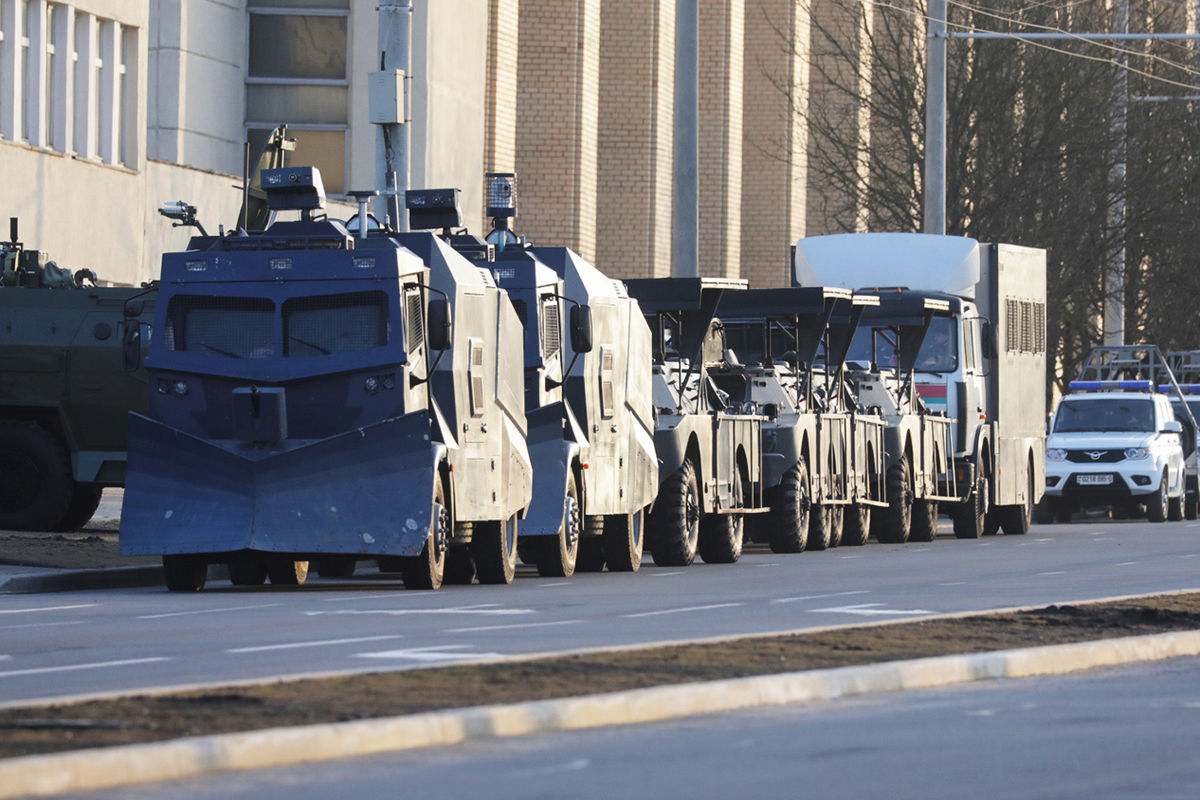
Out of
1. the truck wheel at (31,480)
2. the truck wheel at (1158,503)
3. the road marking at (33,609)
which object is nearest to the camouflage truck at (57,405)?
the truck wheel at (31,480)

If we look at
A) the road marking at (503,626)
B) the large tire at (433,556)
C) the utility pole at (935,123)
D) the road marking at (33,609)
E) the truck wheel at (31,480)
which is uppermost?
the utility pole at (935,123)

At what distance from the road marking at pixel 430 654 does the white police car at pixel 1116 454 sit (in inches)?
1082

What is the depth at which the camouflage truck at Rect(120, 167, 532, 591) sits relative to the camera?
19391 millimetres

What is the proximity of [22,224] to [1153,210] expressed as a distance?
24.9m

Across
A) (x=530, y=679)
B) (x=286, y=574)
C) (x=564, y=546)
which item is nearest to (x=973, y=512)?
(x=564, y=546)

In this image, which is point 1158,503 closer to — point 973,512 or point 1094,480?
point 1094,480

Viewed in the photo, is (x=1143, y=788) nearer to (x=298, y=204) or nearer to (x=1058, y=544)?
(x=298, y=204)

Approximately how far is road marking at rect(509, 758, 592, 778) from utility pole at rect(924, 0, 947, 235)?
31035 mm

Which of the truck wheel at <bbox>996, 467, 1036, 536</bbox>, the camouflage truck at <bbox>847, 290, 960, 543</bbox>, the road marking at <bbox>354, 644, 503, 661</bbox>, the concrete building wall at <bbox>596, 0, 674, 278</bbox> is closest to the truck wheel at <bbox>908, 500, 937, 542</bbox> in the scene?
the camouflage truck at <bbox>847, 290, 960, 543</bbox>

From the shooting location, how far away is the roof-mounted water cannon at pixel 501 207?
2470 cm

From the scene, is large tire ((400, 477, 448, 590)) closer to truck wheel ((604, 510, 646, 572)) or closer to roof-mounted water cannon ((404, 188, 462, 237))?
truck wheel ((604, 510, 646, 572))

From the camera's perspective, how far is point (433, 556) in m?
20.0

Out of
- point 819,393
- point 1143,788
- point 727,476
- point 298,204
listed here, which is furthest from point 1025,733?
point 819,393

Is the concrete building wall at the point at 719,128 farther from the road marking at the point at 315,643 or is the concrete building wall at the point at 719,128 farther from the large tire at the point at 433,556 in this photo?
the road marking at the point at 315,643
